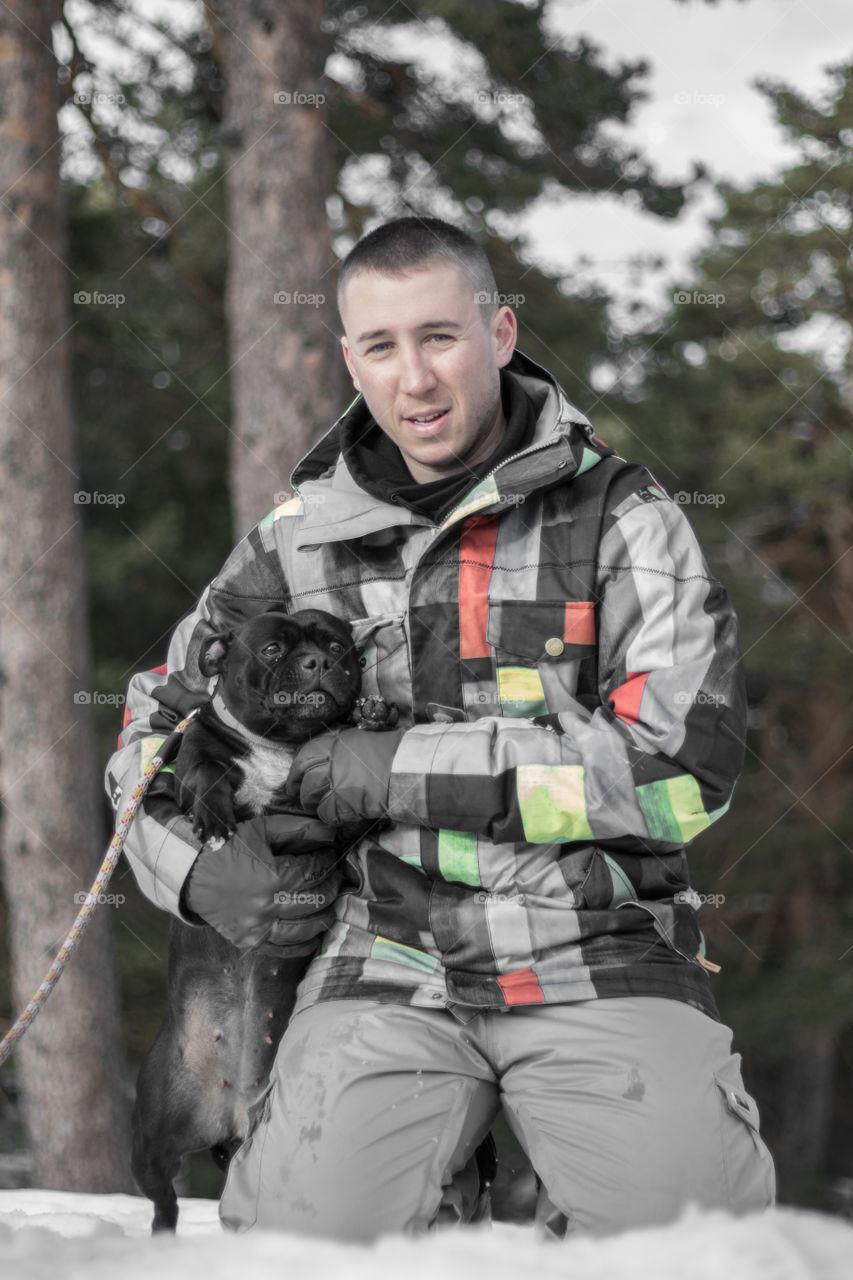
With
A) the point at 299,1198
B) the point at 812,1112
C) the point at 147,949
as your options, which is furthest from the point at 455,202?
the point at 812,1112

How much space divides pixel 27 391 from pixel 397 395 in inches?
157

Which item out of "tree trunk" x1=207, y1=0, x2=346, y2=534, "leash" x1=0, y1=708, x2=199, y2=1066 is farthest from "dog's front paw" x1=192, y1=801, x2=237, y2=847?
"tree trunk" x1=207, y1=0, x2=346, y2=534

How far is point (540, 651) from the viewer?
2.64m

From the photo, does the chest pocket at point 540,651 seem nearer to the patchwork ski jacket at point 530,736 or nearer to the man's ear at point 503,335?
the patchwork ski jacket at point 530,736

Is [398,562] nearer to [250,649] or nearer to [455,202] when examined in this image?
[250,649]

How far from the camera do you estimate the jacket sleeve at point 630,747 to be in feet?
7.86

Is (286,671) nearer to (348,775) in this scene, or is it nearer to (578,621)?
(348,775)

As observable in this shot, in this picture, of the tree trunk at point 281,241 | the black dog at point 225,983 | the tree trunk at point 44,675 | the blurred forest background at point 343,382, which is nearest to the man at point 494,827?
the black dog at point 225,983

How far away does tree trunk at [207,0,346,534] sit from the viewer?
5922 mm

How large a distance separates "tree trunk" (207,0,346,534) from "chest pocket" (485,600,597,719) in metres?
3.47

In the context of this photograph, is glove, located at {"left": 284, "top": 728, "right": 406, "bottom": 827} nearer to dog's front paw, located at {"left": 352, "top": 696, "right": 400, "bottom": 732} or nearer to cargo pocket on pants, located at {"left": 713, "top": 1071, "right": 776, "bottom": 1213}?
dog's front paw, located at {"left": 352, "top": 696, "right": 400, "bottom": 732}

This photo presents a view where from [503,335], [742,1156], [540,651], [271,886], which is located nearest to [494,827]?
[540,651]

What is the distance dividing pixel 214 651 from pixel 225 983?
0.84 metres

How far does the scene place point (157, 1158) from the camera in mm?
2893
